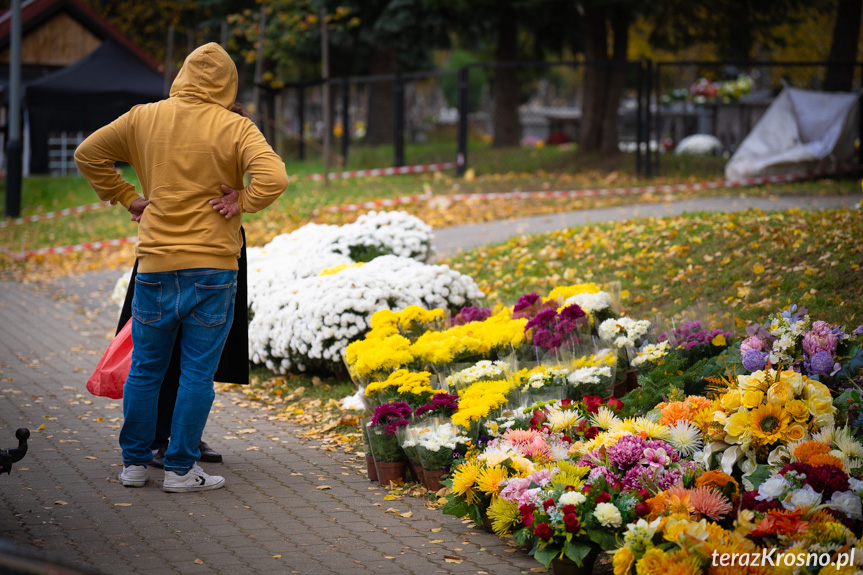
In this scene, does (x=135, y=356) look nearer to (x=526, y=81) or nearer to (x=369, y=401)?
(x=369, y=401)

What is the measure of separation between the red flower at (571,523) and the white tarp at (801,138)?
14311 millimetres

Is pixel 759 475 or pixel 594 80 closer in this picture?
pixel 759 475

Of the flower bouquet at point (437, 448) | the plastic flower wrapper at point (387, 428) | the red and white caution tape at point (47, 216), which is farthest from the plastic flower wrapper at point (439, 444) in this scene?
the red and white caution tape at point (47, 216)

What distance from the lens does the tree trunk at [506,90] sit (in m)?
23.2

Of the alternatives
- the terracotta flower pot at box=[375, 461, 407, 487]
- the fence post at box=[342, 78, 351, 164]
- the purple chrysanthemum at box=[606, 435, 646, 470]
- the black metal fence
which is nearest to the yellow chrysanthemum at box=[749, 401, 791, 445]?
the purple chrysanthemum at box=[606, 435, 646, 470]

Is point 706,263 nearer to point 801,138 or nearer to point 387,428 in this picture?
point 387,428

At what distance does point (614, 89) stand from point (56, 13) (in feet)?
63.7

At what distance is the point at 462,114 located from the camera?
19.0 m

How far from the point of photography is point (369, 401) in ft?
17.0

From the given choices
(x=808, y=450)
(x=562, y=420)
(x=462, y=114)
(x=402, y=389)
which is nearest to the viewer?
(x=808, y=450)

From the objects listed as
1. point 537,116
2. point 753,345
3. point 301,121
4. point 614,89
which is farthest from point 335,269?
point 537,116

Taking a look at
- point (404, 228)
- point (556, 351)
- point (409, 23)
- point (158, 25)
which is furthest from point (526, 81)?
point (556, 351)

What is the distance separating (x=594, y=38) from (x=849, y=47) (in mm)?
5223

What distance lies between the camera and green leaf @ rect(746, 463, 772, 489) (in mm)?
3572
